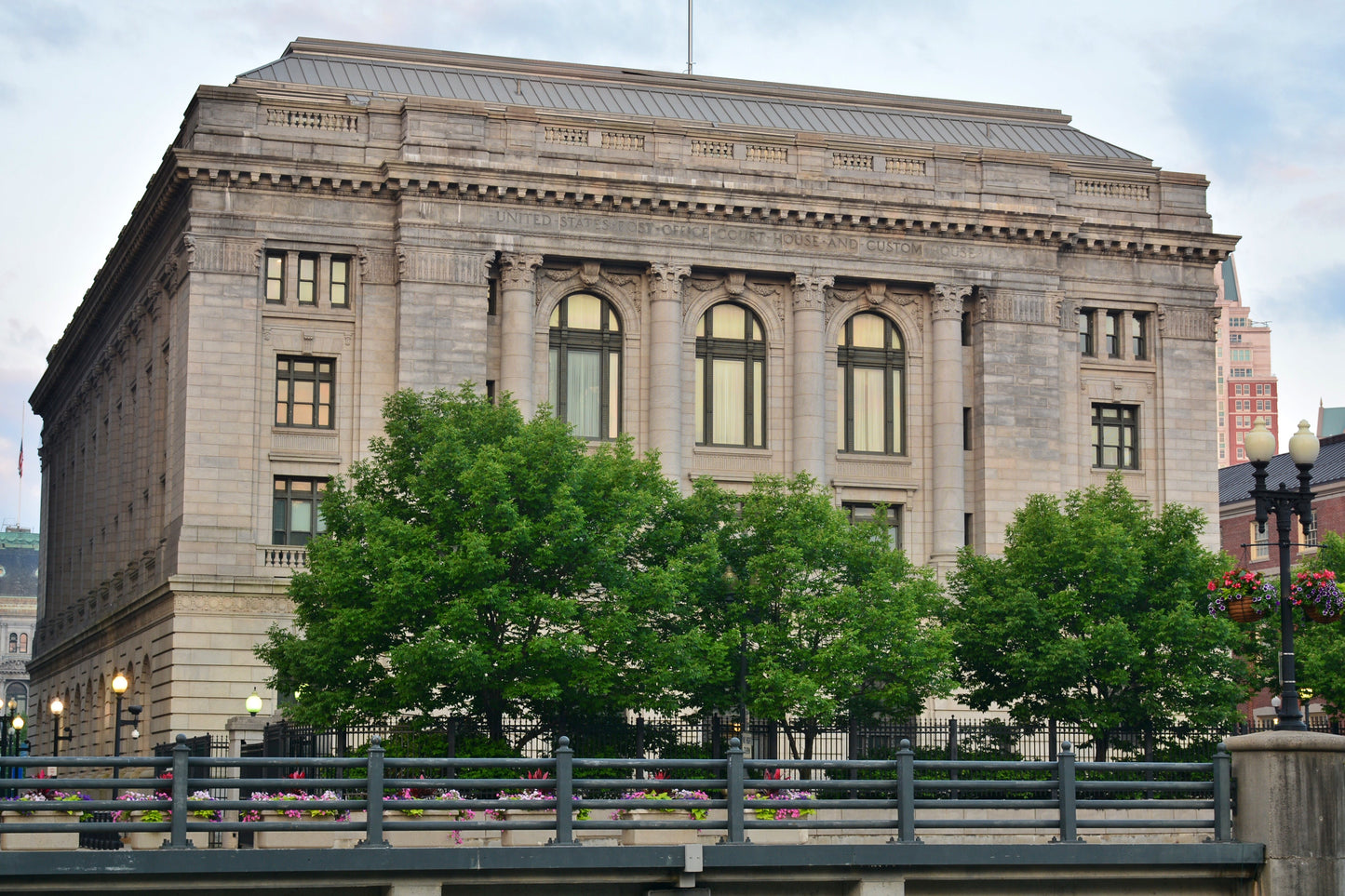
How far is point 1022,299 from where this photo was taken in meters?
68.8

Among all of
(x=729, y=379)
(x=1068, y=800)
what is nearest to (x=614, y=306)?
(x=729, y=379)

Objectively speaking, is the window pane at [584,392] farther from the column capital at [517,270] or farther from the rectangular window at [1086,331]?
the rectangular window at [1086,331]

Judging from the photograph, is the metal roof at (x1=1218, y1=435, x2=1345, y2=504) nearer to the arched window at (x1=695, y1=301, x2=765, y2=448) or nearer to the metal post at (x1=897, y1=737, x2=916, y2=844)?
the arched window at (x1=695, y1=301, x2=765, y2=448)

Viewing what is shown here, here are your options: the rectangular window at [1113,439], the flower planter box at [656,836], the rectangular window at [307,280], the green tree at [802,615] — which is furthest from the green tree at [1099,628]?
the flower planter box at [656,836]

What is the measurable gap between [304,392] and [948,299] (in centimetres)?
2232

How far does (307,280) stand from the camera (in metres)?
63.6

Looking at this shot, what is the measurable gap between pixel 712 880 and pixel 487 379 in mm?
42747

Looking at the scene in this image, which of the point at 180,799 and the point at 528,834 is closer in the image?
the point at 180,799

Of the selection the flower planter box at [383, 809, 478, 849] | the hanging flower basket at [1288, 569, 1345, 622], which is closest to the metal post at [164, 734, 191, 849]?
the flower planter box at [383, 809, 478, 849]

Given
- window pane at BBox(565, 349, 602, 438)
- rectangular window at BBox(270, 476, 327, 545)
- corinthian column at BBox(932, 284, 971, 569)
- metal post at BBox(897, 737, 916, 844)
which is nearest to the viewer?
metal post at BBox(897, 737, 916, 844)

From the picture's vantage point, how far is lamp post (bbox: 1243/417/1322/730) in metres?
25.4

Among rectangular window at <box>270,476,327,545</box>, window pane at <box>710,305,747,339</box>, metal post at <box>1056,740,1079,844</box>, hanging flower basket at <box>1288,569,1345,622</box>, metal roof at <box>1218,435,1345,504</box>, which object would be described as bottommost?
metal post at <box>1056,740,1079,844</box>

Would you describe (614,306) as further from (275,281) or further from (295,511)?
(295,511)

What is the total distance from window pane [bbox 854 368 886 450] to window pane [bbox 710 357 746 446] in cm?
419
